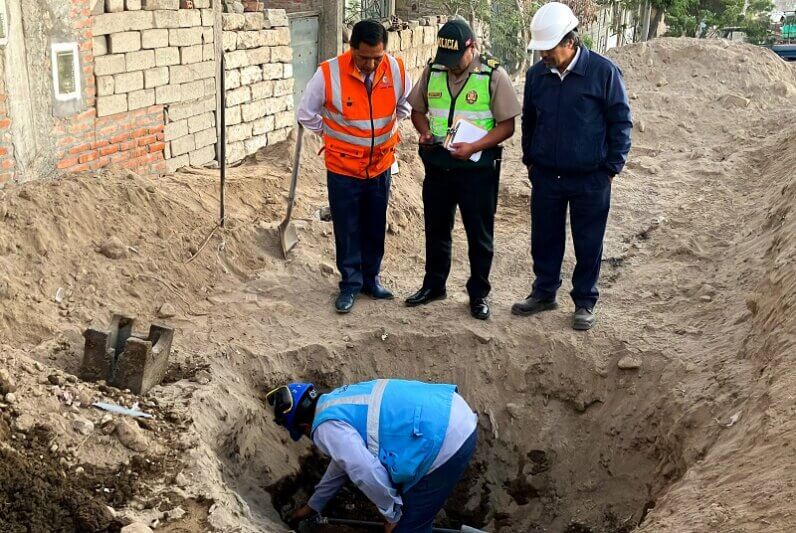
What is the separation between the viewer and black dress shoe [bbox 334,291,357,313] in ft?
19.4

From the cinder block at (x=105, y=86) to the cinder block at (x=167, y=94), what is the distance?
1.83 ft

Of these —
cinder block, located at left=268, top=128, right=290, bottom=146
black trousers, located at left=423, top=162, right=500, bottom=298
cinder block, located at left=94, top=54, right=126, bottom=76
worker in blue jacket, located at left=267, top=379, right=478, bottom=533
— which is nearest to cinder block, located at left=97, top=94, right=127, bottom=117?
cinder block, located at left=94, top=54, right=126, bottom=76

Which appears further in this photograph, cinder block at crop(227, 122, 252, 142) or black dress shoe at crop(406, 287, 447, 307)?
cinder block at crop(227, 122, 252, 142)

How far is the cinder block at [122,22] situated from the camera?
6578mm

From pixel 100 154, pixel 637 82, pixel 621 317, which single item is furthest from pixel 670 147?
pixel 100 154

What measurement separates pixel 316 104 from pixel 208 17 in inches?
116

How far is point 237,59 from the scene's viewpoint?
27.4 ft

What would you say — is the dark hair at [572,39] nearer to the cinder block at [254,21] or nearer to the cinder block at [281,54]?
the cinder block at [254,21]

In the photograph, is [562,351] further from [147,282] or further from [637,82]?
[637,82]

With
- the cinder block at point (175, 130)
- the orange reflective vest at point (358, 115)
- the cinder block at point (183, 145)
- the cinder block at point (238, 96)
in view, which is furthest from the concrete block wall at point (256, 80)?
the orange reflective vest at point (358, 115)

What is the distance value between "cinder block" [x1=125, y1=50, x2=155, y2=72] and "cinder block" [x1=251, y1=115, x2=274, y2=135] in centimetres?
173

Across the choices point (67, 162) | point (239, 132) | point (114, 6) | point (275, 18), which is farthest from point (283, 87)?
point (67, 162)

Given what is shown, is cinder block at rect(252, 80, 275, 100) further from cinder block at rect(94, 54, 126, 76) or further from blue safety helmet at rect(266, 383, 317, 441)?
blue safety helmet at rect(266, 383, 317, 441)

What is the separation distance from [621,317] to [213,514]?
315 centimetres
